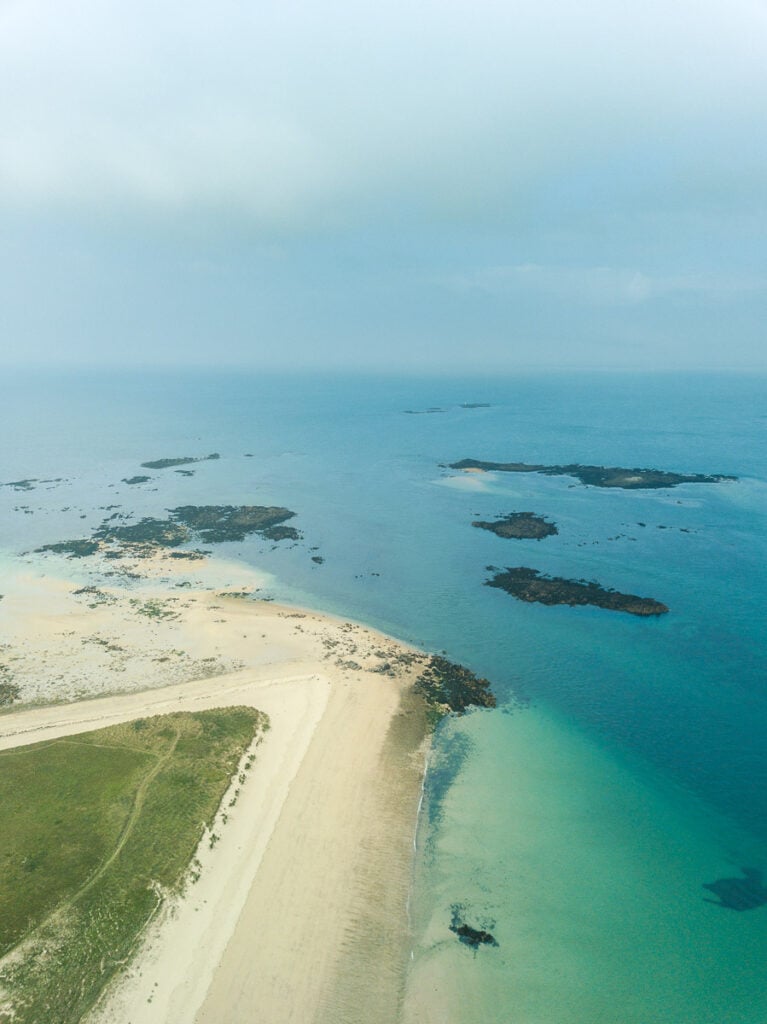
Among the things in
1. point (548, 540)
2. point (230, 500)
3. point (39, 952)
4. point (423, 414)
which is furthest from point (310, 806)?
point (423, 414)

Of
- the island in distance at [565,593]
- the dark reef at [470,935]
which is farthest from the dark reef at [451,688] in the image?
the island in distance at [565,593]

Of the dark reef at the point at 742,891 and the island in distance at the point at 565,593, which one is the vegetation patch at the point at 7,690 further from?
the island in distance at the point at 565,593

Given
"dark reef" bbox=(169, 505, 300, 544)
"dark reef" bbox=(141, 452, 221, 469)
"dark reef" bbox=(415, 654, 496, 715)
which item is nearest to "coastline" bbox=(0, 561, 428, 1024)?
"dark reef" bbox=(415, 654, 496, 715)

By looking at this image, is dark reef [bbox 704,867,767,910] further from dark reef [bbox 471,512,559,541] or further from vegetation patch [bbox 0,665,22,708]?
dark reef [bbox 471,512,559,541]

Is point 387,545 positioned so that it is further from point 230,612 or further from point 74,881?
point 74,881

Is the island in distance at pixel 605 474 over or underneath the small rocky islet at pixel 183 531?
over

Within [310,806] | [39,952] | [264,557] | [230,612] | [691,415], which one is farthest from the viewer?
[691,415]
